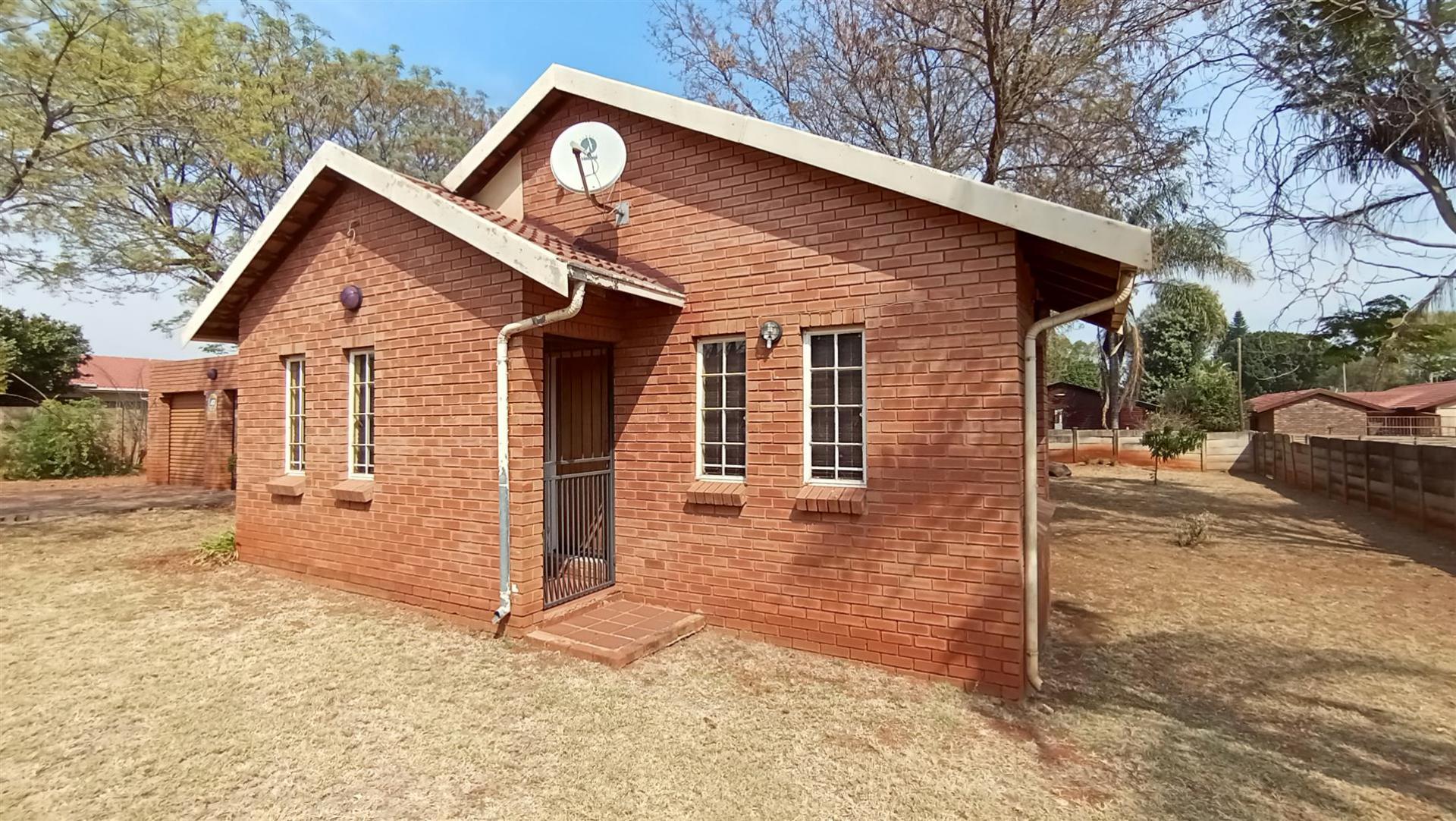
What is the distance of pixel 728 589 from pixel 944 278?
3167 millimetres

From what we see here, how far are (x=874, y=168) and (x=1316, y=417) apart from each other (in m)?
36.9

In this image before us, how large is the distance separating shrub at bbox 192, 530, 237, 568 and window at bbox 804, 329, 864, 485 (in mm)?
7554

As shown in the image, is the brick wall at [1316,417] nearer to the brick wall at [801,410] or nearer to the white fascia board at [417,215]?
the brick wall at [801,410]

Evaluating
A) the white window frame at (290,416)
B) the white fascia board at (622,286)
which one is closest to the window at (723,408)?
the white fascia board at (622,286)

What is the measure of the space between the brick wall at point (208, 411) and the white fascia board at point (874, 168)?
41.8 feet

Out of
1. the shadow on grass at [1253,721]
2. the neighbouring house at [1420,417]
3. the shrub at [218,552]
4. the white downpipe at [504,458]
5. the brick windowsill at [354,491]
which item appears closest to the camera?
the shadow on grass at [1253,721]

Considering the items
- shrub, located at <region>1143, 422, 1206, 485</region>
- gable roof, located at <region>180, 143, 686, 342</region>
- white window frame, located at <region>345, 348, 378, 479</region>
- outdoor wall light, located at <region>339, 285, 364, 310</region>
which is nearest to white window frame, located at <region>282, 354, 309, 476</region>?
white window frame, located at <region>345, 348, 378, 479</region>

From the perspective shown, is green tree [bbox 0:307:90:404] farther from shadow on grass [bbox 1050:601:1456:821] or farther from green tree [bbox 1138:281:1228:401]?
green tree [bbox 1138:281:1228:401]

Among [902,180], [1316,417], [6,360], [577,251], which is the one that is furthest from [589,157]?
[1316,417]

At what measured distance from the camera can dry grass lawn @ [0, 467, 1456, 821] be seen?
3.54 metres

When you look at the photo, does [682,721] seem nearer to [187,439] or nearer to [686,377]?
[686,377]

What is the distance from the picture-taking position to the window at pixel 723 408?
6109mm

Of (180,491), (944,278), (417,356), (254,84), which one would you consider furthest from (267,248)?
(180,491)

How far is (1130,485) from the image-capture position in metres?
19.2
